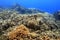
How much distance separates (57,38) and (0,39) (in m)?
2.07

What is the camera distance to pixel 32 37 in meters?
4.87

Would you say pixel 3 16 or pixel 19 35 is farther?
pixel 3 16

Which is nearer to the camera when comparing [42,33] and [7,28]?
[42,33]

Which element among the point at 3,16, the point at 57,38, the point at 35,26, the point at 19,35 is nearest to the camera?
the point at 19,35

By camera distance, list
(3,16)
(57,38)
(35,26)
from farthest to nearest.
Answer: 1. (3,16)
2. (35,26)
3. (57,38)

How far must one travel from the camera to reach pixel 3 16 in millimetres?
8438

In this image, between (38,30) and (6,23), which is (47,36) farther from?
(6,23)

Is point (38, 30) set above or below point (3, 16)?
below

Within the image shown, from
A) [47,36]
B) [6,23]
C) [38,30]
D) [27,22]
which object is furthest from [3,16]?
[47,36]

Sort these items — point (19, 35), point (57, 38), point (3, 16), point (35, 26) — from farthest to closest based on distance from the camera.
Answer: point (3, 16), point (35, 26), point (57, 38), point (19, 35)

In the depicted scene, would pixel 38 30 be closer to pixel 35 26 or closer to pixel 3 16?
pixel 35 26

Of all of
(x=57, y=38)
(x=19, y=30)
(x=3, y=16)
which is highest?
(x=3, y=16)

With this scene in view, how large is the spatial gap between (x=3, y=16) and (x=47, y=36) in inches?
163

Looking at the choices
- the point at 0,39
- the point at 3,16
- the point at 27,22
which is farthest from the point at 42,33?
the point at 3,16
